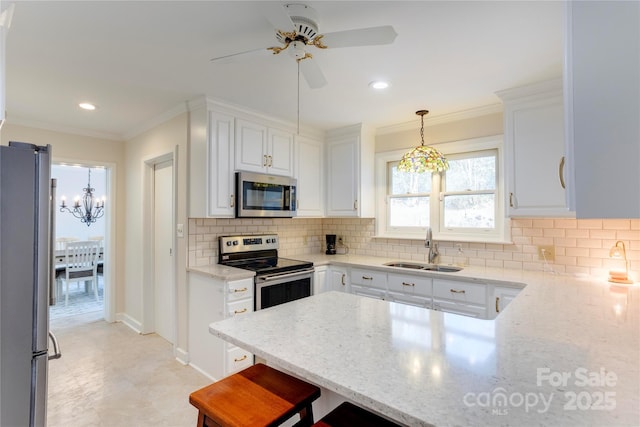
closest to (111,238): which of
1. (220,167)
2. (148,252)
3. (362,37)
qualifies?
(148,252)

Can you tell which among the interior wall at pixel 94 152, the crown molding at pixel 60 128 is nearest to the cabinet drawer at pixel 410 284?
the interior wall at pixel 94 152

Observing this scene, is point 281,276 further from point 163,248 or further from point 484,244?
point 484,244

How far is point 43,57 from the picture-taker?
2049 mm

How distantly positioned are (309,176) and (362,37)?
2341 millimetres

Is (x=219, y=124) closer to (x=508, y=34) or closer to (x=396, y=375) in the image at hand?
(x=508, y=34)

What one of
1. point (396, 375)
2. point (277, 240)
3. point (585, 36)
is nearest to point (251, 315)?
point (396, 375)

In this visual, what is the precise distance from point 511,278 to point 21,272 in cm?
295

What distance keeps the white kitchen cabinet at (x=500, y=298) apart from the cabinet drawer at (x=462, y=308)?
0.07 metres

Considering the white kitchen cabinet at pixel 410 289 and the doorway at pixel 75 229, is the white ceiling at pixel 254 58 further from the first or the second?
the doorway at pixel 75 229

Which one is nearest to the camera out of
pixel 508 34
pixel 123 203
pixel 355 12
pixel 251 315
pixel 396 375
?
pixel 396 375

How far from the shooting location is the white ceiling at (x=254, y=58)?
1.60 m

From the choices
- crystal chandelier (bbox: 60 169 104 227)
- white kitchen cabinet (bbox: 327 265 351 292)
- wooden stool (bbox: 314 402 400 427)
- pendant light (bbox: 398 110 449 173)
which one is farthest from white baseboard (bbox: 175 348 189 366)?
crystal chandelier (bbox: 60 169 104 227)

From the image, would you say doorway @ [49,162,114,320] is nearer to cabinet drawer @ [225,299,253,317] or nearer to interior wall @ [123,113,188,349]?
interior wall @ [123,113,188,349]

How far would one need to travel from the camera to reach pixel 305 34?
5.23ft
